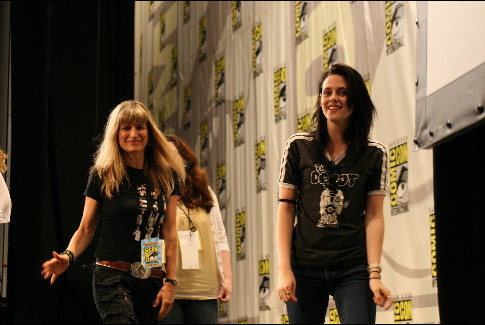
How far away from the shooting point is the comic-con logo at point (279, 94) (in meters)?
6.45

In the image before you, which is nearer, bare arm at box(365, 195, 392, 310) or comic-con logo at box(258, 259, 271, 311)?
bare arm at box(365, 195, 392, 310)

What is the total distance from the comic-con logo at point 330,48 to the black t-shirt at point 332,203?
2.93m

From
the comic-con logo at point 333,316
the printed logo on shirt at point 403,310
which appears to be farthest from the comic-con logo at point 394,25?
the comic-con logo at point 333,316

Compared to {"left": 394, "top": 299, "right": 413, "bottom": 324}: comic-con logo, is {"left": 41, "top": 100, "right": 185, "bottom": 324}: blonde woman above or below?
above

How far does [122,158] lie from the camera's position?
3.00 meters

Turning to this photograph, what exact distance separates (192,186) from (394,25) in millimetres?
1984

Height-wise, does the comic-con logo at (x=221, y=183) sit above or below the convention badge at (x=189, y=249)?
above

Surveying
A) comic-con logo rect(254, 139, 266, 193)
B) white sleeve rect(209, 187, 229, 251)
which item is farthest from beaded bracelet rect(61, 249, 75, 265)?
comic-con logo rect(254, 139, 266, 193)

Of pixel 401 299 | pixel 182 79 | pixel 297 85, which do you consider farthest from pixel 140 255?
pixel 182 79

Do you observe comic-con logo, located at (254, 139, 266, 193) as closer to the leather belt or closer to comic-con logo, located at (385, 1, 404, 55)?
comic-con logo, located at (385, 1, 404, 55)

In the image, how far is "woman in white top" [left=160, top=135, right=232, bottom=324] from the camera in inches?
146

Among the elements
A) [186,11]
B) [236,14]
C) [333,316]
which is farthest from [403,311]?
[186,11]

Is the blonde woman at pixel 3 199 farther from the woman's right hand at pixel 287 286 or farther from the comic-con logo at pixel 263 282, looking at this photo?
the comic-con logo at pixel 263 282

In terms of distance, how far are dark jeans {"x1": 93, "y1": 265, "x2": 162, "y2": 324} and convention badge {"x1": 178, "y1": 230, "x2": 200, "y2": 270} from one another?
583mm
